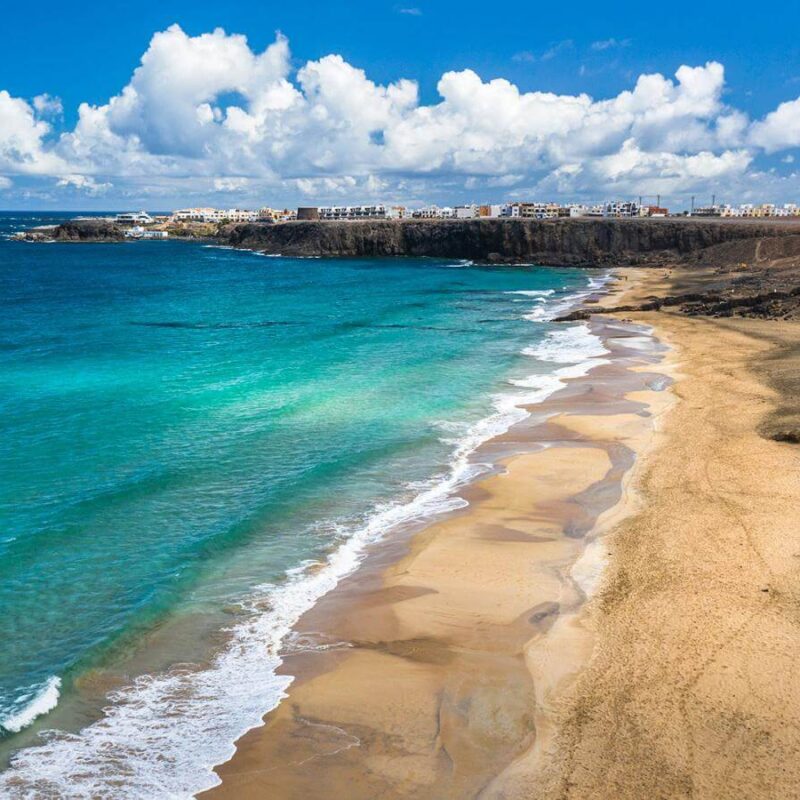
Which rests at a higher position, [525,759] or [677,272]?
[677,272]

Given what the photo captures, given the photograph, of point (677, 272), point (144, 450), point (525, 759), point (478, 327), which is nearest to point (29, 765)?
point (525, 759)

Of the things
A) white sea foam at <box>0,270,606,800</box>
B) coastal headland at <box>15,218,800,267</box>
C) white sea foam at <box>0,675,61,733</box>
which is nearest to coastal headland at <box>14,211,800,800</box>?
white sea foam at <box>0,270,606,800</box>

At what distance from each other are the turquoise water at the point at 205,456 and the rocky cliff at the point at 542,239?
51.5 m

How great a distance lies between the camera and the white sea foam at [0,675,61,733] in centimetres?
1124

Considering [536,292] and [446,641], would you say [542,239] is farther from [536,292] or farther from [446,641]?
[446,641]

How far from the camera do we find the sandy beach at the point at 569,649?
31.5ft

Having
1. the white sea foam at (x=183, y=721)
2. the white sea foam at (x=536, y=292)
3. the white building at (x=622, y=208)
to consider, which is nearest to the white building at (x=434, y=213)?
the white building at (x=622, y=208)

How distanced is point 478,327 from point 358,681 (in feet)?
141

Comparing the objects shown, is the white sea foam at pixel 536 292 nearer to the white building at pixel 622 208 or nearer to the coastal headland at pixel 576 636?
the coastal headland at pixel 576 636

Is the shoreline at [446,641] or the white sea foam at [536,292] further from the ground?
the white sea foam at [536,292]

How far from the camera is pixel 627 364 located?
3762 cm

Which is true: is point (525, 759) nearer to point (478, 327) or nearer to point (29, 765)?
point (29, 765)

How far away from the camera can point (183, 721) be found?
11.1 metres

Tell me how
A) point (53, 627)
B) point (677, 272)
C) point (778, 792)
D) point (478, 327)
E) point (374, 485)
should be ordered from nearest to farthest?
1. point (778, 792)
2. point (53, 627)
3. point (374, 485)
4. point (478, 327)
5. point (677, 272)
